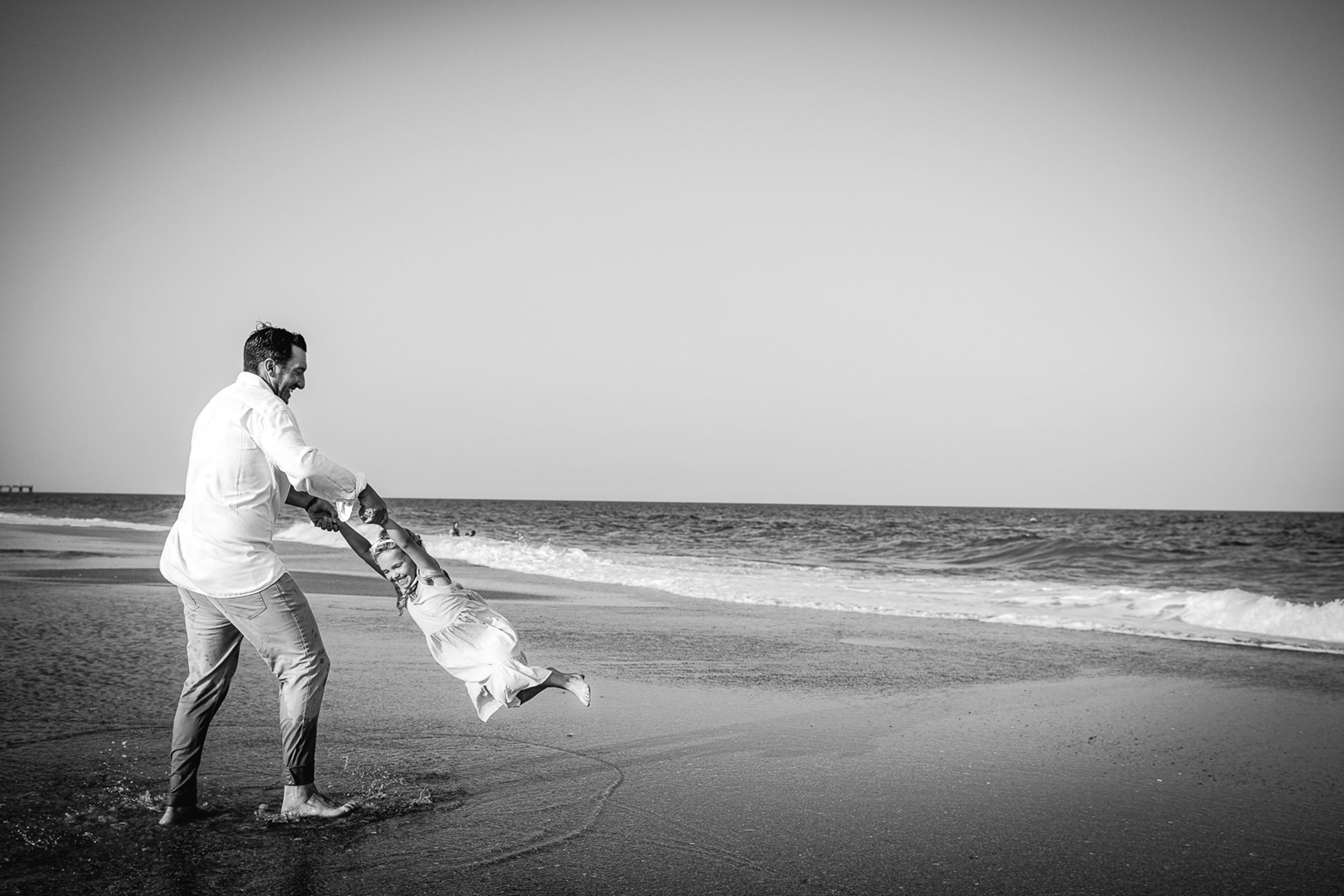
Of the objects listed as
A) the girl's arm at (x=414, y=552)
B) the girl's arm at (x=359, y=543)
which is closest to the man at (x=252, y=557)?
the girl's arm at (x=359, y=543)

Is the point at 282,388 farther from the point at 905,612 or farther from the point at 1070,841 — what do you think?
the point at 905,612

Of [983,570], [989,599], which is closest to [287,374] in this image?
[989,599]

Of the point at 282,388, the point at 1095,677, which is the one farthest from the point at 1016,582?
the point at 282,388

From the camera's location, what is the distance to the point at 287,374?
368cm

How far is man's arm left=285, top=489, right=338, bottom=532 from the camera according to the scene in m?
3.76

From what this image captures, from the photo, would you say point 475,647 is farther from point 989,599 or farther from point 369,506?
point 989,599

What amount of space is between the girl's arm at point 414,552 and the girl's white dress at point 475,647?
0.04 m

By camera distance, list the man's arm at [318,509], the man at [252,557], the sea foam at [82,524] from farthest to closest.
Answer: the sea foam at [82,524] → the man's arm at [318,509] → the man at [252,557]

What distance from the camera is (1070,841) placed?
12.7ft

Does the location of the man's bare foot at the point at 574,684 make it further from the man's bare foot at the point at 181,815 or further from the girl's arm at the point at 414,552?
the man's bare foot at the point at 181,815

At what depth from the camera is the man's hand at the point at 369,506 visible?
349cm

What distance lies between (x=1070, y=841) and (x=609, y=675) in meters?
3.94

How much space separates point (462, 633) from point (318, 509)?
2.68 ft

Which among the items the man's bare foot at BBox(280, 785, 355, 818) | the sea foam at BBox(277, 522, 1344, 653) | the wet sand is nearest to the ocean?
the sea foam at BBox(277, 522, 1344, 653)
